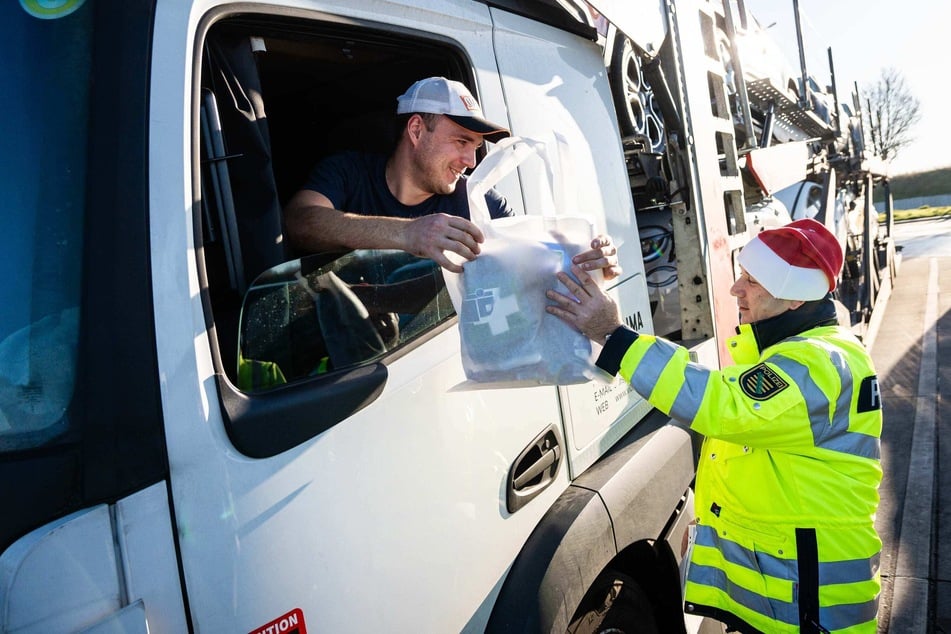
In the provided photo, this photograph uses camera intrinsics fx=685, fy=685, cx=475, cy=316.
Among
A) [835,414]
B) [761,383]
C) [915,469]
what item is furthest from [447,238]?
[915,469]

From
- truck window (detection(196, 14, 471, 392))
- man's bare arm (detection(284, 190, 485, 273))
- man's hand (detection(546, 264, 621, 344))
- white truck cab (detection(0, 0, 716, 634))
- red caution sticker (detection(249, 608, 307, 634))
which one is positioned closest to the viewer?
white truck cab (detection(0, 0, 716, 634))

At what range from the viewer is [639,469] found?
6.39ft

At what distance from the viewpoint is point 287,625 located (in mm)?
1048

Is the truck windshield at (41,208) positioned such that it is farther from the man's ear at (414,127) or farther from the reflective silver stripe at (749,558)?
the reflective silver stripe at (749,558)

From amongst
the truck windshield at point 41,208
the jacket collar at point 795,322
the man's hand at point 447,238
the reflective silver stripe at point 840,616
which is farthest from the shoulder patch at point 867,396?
the truck windshield at point 41,208

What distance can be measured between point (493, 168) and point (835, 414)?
3.38 feet

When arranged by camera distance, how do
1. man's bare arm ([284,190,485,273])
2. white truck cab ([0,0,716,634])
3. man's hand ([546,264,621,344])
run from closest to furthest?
white truck cab ([0,0,716,634]) → man's bare arm ([284,190,485,273]) → man's hand ([546,264,621,344])

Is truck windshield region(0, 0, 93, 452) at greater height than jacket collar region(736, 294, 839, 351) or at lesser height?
greater

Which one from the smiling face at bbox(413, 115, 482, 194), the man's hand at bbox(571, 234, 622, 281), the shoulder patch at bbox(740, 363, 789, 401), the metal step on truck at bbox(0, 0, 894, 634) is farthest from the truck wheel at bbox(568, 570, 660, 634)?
the smiling face at bbox(413, 115, 482, 194)

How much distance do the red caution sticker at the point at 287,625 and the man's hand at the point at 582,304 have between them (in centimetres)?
72

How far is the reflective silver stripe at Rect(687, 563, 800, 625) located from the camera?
174cm

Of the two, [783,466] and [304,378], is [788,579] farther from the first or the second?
[304,378]

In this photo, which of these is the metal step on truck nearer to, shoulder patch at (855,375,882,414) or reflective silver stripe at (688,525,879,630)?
reflective silver stripe at (688,525,879,630)

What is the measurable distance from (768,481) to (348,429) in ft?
3.78
